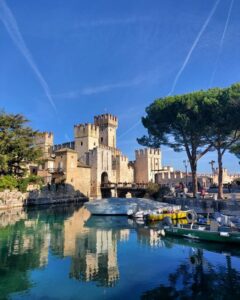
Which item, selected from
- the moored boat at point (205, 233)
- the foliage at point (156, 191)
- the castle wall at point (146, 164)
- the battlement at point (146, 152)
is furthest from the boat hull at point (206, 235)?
the battlement at point (146, 152)

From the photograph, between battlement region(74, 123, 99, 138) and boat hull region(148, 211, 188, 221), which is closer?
boat hull region(148, 211, 188, 221)

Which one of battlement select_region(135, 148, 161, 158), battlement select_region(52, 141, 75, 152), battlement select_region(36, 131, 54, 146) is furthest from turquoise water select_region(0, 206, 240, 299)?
battlement select_region(36, 131, 54, 146)

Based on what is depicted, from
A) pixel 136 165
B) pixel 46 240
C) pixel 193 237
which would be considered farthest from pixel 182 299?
pixel 136 165

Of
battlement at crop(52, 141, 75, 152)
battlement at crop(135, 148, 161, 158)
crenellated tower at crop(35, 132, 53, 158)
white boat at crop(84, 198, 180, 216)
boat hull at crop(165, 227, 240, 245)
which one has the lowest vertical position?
boat hull at crop(165, 227, 240, 245)

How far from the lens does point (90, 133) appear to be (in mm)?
49812

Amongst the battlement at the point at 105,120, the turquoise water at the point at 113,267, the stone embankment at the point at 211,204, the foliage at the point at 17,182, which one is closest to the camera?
the turquoise water at the point at 113,267

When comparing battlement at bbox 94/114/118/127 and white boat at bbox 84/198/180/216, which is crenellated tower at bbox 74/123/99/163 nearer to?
battlement at bbox 94/114/118/127

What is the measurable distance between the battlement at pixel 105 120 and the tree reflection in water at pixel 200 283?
46.3 metres

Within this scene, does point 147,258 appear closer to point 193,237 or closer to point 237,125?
point 193,237

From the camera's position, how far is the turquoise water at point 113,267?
24.6ft

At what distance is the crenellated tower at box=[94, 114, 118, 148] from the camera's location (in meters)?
54.9

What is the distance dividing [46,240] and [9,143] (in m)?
17.4

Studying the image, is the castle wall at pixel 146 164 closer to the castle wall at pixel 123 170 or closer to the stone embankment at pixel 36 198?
the castle wall at pixel 123 170

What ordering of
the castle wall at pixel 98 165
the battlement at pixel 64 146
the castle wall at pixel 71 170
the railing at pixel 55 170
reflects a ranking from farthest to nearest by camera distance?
the battlement at pixel 64 146, the castle wall at pixel 98 165, the castle wall at pixel 71 170, the railing at pixel 55 170
